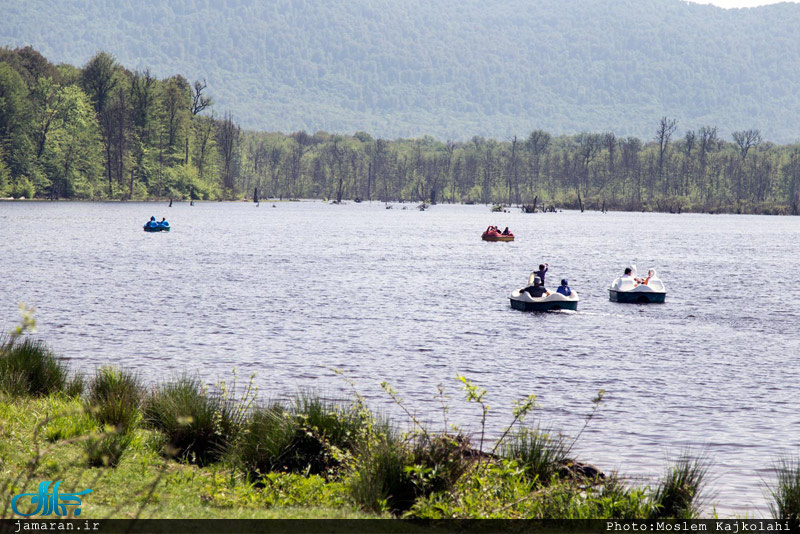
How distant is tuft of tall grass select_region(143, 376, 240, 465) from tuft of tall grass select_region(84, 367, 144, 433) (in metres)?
0.38

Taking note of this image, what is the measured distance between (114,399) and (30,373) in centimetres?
337

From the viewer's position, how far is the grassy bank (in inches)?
401

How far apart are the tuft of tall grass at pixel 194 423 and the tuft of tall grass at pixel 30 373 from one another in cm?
297

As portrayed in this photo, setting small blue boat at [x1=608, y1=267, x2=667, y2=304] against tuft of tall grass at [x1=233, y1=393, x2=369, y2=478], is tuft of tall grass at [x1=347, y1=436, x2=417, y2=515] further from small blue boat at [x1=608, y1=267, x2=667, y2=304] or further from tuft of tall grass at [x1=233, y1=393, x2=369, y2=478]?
small blue boat at [x1=608, y1=267, x2=667, y2=304]

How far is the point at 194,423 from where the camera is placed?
44.4ft

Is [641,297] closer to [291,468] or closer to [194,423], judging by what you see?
[194,423]

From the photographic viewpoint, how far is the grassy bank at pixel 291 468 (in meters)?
10.2

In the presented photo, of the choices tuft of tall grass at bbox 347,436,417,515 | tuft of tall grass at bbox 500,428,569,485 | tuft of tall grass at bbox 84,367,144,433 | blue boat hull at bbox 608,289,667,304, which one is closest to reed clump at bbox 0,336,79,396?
tuft of tall grass at bbox 84,367,144,433

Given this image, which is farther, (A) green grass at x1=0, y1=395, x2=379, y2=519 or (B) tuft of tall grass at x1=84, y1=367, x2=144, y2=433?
(B) tuft of tall grass at x1=84, y1=367, x2=144, y2=433

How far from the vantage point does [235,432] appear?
1345 centimetres

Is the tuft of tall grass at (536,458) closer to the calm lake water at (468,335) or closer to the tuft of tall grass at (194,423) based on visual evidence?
the calm lake water at (468,335)

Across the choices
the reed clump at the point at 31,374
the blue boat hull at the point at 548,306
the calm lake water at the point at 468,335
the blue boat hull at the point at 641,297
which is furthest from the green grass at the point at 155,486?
the blue boat hull at the point at 641,297

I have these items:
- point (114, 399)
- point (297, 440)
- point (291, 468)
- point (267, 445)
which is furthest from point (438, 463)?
point (114, 399)

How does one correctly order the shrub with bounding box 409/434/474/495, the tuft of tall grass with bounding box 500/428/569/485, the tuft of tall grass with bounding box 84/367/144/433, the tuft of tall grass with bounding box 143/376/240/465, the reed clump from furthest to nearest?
the reed clump < the tuft of tall grass with bounding box 84/367/144/433 < the tuft of tall grass with bounding box 143/376/240/465 < the tuft of tall grass with bounding box 500/428/569/485 < the shrub with bounding box 409/434/474/495
